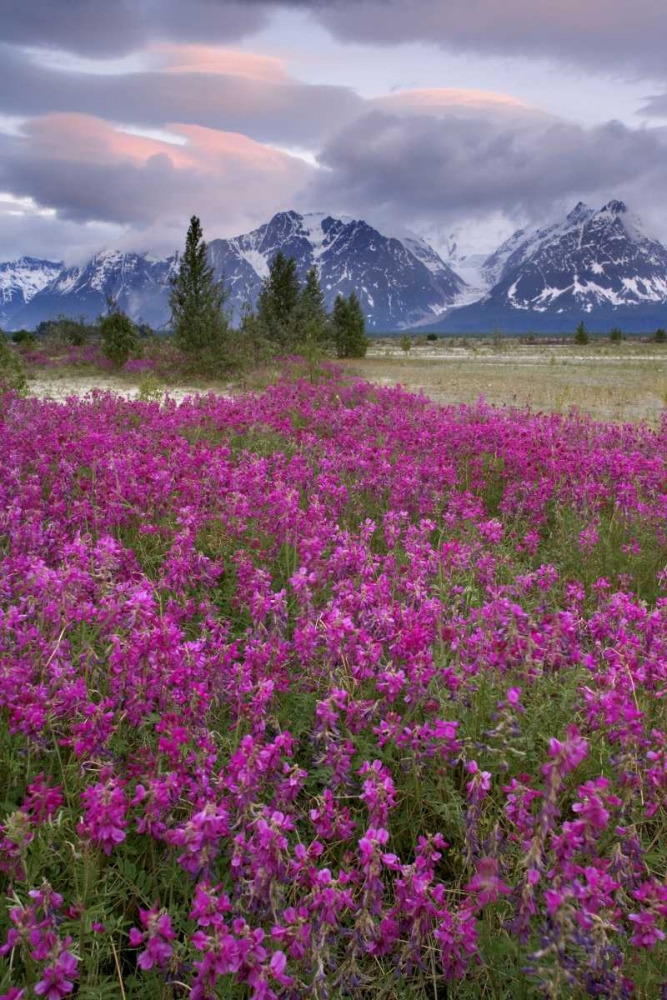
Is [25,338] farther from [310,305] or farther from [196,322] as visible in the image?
[196,322]

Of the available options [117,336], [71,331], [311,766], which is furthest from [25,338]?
[311,766]

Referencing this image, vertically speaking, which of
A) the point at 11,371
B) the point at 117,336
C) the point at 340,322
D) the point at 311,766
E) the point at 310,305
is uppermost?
the point at 310,305

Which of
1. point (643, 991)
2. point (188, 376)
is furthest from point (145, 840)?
point (188, 376)

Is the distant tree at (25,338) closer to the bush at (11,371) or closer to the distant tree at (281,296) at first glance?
the distant tree at (281,296)

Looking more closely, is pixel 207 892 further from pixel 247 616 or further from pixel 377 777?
pixel 247 616

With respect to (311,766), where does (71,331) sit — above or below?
above

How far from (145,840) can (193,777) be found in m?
0.59

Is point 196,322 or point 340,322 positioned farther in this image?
point 340,322

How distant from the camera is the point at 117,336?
106 feet

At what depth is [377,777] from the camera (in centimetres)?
189

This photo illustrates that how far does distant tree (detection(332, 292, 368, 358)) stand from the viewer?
2061 inches

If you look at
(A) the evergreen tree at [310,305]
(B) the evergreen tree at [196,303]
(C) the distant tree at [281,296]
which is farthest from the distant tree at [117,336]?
(A) the evergreen tree at [310,305]

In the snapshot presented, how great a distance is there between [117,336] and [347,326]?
969 inches

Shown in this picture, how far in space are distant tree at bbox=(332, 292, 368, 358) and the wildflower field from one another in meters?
48.8
